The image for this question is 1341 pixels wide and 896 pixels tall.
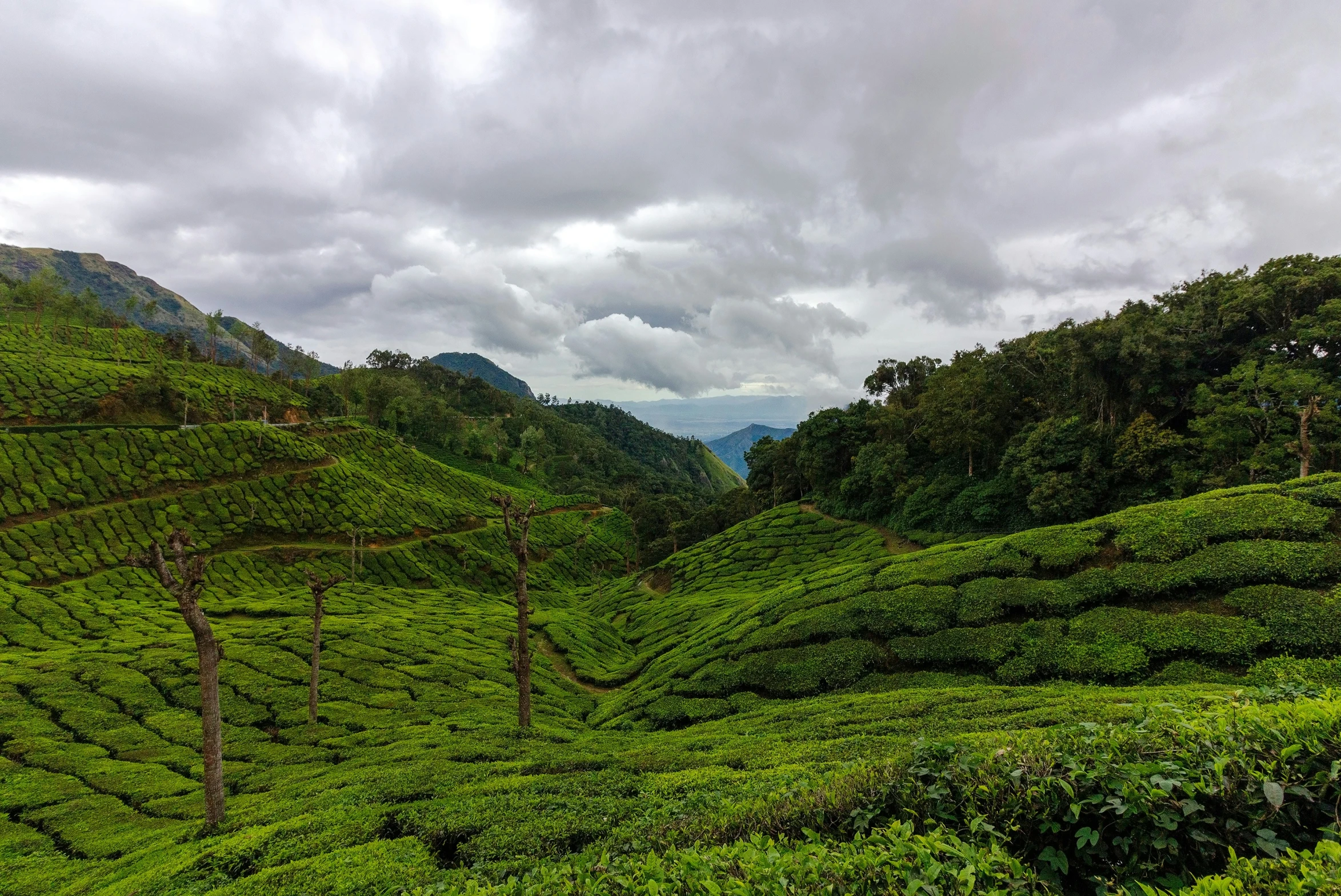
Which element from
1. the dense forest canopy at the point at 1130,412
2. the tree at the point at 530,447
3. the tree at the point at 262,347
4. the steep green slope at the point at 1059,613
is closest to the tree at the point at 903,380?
the dense forest canopy at the point at 1130,412

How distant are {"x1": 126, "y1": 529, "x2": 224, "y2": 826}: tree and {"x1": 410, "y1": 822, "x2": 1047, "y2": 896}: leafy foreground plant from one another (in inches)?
334

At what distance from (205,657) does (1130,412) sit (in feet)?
154

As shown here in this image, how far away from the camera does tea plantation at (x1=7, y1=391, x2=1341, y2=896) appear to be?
4.07 m

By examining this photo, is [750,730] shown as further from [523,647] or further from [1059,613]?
[1059,613]

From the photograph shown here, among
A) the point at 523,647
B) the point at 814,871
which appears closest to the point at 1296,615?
the point at 814,871

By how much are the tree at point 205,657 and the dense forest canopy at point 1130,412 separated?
116 ft

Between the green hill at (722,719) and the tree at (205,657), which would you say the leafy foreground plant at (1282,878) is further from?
the tree at (205,657)

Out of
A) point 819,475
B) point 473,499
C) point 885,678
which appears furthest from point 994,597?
point 473,499

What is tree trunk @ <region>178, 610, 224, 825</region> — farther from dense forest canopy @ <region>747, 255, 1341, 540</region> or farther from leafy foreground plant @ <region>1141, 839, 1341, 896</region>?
dense forest canopy @ <region>747, 255, 1341, 540</region>

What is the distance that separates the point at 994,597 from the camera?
1709cm

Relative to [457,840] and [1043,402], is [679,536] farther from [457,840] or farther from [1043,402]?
[457,840]

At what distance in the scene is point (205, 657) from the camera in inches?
410

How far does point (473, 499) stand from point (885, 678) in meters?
76.5

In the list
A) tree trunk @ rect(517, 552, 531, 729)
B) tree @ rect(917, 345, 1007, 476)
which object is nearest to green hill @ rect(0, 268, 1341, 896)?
tree trunk @ rect(517, 552, 531, 729)
